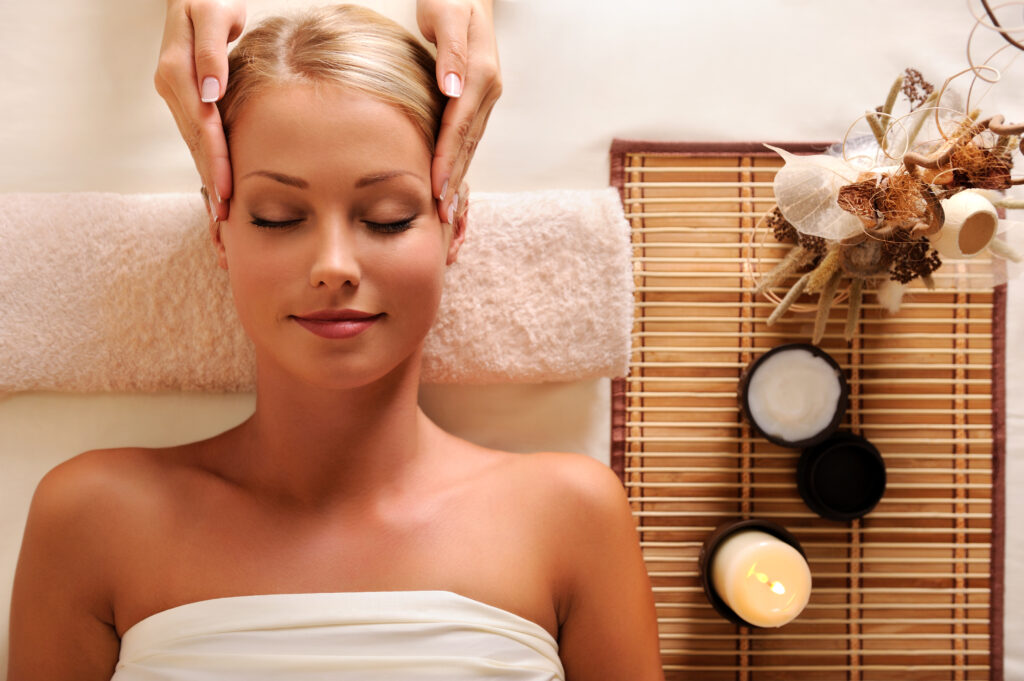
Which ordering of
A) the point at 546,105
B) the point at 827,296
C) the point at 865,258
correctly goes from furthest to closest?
the point at 546,105
the point at 827,296
the point at 865,258

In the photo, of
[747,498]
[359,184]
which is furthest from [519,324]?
[747,498]

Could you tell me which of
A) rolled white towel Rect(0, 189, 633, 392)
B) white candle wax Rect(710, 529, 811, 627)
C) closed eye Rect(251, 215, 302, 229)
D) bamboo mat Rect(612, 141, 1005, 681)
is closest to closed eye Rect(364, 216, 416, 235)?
closed eye Rect(251, 215, 302, 229)

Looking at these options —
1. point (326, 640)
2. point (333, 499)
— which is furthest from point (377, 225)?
point (326, 640)

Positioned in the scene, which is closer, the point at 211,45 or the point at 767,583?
the point at 211,45

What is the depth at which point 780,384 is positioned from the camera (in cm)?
133

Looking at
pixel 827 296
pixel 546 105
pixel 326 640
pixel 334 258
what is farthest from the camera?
pixel 546 105

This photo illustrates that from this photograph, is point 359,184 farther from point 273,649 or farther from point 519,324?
point 273,649

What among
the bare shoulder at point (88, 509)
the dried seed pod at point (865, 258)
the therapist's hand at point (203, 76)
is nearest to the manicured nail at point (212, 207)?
the therapist's hand at point (203, 76)

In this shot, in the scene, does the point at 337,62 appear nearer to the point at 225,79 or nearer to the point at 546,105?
the point at 225,79

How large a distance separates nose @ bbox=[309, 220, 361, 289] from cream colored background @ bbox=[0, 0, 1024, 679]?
462 millimetres

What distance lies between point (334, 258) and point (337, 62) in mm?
268

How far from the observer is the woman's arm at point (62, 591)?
1.11m

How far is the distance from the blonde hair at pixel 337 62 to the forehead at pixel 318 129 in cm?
2

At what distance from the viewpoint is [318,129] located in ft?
3.14
